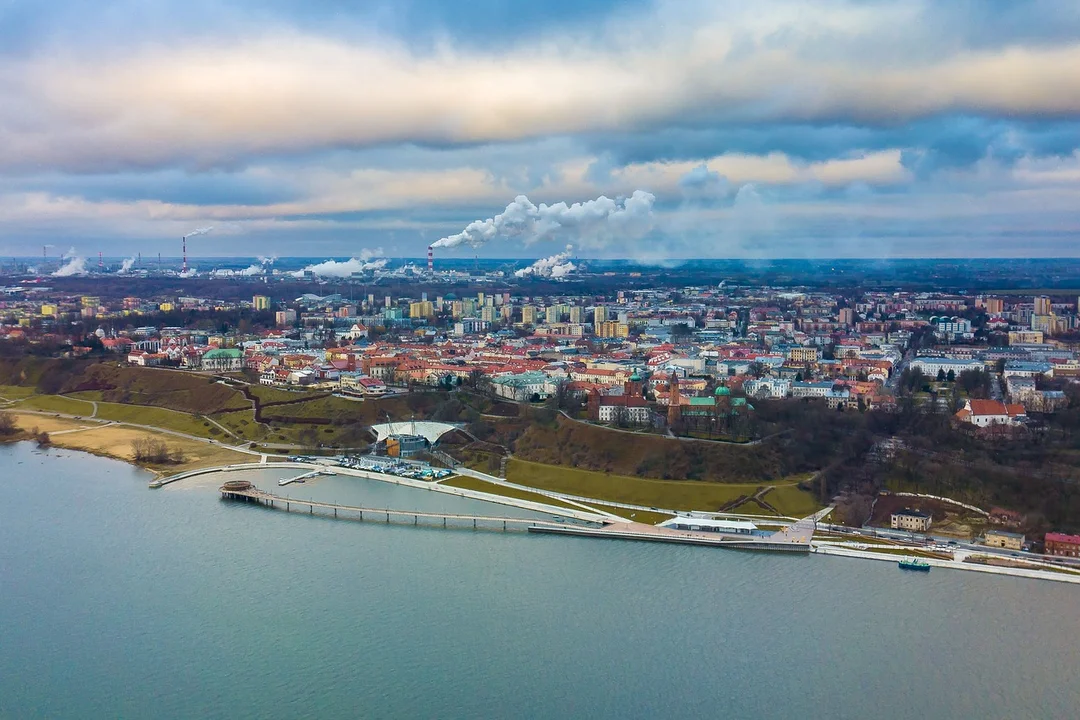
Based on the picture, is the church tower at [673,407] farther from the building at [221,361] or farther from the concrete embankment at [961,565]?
the building at [221,361]

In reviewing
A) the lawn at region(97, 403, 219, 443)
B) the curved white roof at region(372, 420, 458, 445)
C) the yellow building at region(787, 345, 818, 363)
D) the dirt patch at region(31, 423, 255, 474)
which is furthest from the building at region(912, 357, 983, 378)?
the lawn at region(97, 403, 219, 443)

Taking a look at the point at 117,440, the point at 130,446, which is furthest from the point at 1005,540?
the point at 117,440

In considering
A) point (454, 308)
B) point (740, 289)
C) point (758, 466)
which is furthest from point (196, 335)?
point (740, 289)

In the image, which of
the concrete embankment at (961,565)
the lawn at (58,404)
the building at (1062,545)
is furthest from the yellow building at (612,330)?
the building at (1062,545)

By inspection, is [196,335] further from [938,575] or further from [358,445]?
[938,575]

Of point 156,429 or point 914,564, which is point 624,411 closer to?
point 914,564

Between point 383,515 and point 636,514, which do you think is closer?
point 636,514

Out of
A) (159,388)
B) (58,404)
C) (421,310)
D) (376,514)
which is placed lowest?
(376,514)
